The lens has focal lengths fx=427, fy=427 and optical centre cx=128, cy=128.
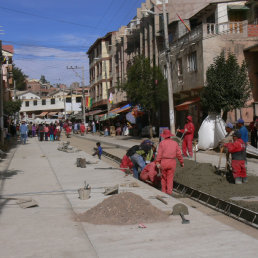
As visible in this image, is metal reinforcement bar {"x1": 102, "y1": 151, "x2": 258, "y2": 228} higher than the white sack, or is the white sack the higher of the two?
the white sack

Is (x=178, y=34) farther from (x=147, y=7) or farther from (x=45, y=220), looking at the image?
(x=45, y=220)

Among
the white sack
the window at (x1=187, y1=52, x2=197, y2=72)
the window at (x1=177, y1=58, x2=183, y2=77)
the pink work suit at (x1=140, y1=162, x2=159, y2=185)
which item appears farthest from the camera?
the window at (x1=177, y1=58, x2=183, y2=77)

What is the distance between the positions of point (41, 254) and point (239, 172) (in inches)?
260

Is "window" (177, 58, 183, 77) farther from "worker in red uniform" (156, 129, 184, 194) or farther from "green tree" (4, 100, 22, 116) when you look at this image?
"green tree" (4, 100, 22, 116)

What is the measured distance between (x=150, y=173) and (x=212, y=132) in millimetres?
9914

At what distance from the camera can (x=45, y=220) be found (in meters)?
7.27

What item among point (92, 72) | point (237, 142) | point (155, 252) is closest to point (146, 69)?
point (237, 142)

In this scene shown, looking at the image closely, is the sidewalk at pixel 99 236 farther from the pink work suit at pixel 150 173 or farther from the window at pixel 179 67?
the window at pixel 179 67

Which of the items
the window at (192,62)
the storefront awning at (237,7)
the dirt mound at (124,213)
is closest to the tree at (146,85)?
the window at (192,62)

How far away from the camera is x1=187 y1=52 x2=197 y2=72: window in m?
28.5

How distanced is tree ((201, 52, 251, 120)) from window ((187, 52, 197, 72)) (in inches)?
233

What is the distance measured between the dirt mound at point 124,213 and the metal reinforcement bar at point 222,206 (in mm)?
1541

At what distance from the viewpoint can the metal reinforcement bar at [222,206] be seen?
7.56 metres

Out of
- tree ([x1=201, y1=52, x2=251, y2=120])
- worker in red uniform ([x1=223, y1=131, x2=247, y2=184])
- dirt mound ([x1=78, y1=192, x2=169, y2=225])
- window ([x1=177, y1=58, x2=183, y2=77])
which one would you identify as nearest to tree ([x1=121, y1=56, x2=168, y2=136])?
window ([x1=177, y1=58, x2=183, y2=77])
